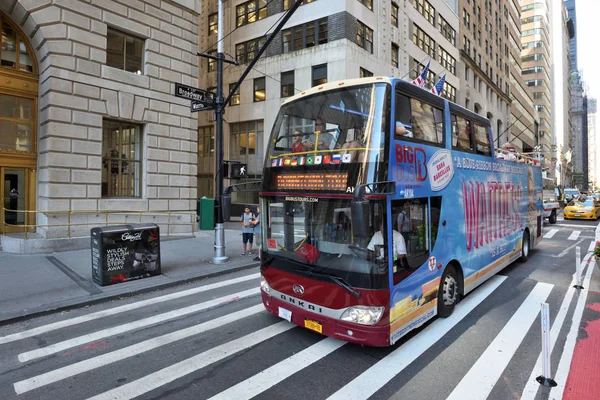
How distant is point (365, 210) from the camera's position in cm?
414

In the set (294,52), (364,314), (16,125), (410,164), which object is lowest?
(364,314)

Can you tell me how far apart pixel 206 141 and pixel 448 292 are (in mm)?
27424

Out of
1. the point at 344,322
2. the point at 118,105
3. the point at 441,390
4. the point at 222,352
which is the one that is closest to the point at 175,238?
the point at 118,105

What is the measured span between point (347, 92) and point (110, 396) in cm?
473

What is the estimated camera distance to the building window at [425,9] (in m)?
30.5

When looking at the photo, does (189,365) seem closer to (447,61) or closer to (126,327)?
(126,327)

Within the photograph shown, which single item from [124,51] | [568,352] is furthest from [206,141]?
[568,352]

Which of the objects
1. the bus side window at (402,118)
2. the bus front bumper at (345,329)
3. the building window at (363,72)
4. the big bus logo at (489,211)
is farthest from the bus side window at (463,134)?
the building window at (363,72)

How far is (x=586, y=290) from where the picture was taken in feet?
24.8

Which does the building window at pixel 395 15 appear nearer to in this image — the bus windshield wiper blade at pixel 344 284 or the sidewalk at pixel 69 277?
the sidewalk at pixel 69 277

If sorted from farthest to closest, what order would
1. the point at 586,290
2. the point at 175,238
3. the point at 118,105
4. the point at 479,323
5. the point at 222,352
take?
the point at 175,238 → the point at 118,105 → the point at 586,290 → the point at 479,323 → the point at 222,352

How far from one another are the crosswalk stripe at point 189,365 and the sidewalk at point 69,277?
3639 mm

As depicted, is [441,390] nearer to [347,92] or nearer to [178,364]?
[178,364]

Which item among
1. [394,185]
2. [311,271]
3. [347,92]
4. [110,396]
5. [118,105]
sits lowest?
[110,396]
